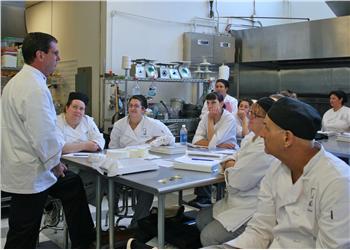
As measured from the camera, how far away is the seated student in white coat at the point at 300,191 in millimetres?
1261

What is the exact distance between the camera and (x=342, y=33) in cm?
530

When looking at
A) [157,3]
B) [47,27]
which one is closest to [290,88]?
[157,3]

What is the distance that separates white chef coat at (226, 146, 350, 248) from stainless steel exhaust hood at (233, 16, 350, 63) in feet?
14.4

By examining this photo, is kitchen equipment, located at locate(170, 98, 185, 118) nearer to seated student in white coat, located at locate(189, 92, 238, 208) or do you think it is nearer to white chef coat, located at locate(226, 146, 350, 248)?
seated student in white coat, located at locate(189, 92, 238, 208)

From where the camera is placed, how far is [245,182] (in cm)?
208

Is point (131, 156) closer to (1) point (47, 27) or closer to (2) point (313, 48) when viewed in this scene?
(2) point (313, 48)

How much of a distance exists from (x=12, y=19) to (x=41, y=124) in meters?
3.03

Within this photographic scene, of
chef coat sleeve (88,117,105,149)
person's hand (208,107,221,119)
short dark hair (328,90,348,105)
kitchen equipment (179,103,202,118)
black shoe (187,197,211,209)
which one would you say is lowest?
black shoe (187,197,211,209)

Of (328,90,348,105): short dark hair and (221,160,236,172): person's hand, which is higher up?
(328,90,348,105): short dark hair

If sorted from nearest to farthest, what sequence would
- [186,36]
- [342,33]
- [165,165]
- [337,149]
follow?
[165,165] < [337,149] < [342,33] < [186,36]

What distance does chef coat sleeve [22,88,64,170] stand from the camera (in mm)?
2074

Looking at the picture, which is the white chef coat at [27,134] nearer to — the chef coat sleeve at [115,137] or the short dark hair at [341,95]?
the chef coat sleeve at [115,137]

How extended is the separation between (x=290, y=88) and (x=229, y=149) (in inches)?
135

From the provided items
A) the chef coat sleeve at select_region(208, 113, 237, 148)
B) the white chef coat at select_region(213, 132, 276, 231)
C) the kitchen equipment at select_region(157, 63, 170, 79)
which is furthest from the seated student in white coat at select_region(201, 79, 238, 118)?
the white chef coat at select_region(213, 132, 276, 231)
